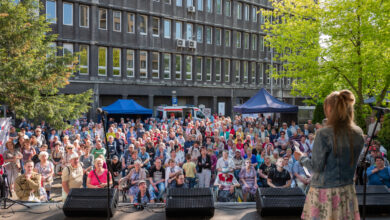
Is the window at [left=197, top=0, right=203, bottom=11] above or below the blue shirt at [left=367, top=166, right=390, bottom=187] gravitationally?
above

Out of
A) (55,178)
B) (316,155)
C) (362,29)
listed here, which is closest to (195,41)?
(362,29)

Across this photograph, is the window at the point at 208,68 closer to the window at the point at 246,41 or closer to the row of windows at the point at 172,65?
the row of windows at the point at 172,65

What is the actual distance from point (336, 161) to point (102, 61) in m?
29.3

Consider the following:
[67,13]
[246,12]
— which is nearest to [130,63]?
[67,13]

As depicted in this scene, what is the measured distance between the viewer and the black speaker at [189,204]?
21.1 feet

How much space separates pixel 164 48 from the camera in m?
34.7

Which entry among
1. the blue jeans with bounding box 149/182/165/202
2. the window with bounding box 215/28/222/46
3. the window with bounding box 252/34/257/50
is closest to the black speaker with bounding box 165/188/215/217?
the blue jeans with bounding box 149/182/165/202

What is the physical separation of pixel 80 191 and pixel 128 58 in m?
26.6

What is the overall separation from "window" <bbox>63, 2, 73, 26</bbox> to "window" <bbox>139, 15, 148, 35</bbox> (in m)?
6.48

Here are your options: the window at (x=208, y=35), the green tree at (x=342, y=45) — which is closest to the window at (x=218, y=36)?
the window at (x=208, y=35)

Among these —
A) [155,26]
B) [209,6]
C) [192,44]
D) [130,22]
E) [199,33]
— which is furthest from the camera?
[209,6]

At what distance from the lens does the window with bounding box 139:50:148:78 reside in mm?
33125

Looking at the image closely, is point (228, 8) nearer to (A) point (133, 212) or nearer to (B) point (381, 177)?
(B) point (381, 177)

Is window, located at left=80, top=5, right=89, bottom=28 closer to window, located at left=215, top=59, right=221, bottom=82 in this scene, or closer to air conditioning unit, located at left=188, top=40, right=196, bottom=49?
air conditioning unit, located at left=188, top=40, right=196, bottom=49
